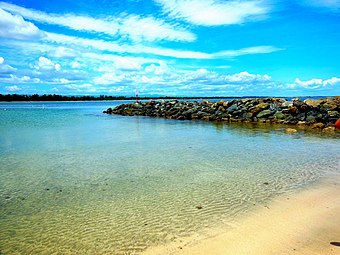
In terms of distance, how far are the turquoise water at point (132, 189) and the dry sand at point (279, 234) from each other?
30 cm

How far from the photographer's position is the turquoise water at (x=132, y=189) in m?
4.33

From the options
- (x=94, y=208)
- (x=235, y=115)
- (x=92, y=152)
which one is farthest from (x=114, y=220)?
(x=235, y=115)

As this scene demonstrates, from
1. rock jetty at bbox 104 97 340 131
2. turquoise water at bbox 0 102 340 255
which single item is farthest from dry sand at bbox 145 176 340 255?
rock jetty at bbox 104 97 340 131

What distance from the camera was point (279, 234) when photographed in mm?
4293

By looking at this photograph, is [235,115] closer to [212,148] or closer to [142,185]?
[212,148]

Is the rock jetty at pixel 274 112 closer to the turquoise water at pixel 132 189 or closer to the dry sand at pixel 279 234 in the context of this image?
the turquoise water at pixel 132 189

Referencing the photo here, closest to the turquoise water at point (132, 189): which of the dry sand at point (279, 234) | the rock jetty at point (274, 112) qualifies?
the dry sand at point (279, 234)

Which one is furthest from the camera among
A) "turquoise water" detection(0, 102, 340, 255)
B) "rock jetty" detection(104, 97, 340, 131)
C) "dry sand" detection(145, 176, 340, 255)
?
"rock jetty" detection(104, 97, 340, 131)

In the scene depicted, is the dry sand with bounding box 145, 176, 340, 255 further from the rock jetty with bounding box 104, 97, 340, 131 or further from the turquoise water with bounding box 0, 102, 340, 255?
the rock jetty with bounding box 104, 97, 340, 131

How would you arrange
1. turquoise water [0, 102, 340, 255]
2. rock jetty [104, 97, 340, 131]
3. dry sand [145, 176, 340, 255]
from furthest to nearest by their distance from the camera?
1. rock jetty [104, 97, 340, 131]
2. turquoise water [0, 102, 340, 255]
3. dry sand [145, 176, 340, 255]

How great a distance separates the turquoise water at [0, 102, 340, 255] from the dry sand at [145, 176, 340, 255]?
0.97 feet

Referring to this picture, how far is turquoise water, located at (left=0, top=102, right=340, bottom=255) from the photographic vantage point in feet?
14.2

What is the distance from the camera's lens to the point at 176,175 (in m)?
7.66

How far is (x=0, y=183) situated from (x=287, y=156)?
9.47 metres
